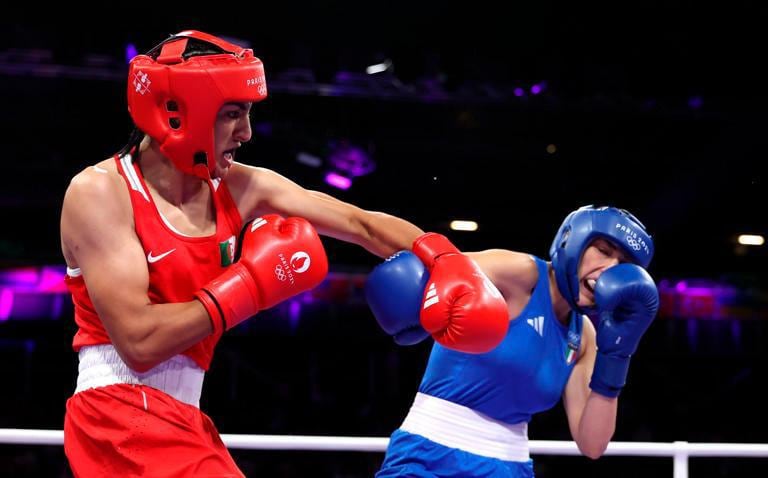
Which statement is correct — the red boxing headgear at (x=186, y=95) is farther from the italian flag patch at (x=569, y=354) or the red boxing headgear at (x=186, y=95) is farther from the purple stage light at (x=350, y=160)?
the purple stage light at (x=350, y=160)

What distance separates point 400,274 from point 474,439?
0.54 m

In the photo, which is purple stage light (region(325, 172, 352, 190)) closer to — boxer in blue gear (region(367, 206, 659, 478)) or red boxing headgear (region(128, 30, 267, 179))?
boxer in blue gear (region(367, 206, 659, 478))

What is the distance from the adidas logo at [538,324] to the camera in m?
2.36

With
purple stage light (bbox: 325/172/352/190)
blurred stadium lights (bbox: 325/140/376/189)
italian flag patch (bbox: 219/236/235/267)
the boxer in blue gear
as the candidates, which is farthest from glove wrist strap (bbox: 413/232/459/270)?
purple stage light (bbox: 325/172/352/190)

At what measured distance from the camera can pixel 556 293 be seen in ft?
8.11

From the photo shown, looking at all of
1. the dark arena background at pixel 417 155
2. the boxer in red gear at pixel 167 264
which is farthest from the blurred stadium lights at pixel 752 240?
the boxer in red gear at pixel 167 264

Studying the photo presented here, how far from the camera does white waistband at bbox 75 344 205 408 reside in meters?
1.71

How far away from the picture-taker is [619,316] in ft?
7.93

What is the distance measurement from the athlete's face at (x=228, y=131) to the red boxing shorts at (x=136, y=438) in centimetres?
50

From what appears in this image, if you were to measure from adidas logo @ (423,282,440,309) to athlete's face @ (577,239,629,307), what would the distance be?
67 centimetres

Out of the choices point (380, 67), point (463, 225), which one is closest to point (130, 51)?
point (380, 67)

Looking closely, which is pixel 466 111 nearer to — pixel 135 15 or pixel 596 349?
pixel 135 15

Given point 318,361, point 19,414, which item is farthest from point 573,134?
point 19,414

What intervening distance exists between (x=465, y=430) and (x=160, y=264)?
0.97 metres
